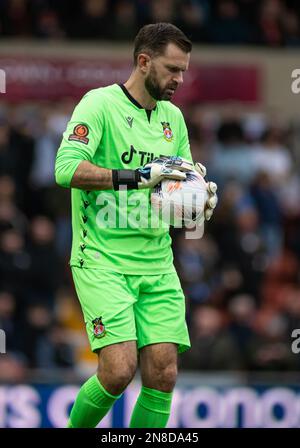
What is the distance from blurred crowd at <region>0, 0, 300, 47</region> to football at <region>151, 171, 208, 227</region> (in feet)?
29.1

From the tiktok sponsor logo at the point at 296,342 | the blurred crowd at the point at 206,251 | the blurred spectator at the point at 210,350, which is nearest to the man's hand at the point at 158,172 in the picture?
the blurred crowd at the point at 206,251

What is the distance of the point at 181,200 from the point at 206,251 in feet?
24.2

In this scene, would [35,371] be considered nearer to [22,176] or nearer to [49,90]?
[22,176]

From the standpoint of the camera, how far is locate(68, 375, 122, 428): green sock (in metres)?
7.35

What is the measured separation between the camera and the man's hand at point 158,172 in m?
7.17

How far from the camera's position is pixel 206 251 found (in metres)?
14.6

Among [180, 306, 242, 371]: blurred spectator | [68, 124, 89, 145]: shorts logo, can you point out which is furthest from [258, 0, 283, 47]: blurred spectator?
[68, 124, 89, 145]: shorts logo

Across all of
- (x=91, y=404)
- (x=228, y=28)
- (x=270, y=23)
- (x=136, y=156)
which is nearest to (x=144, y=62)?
(x=136, y=156)

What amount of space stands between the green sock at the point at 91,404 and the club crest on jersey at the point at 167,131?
155 cm

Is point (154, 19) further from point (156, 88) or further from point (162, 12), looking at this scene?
point (156, 88)

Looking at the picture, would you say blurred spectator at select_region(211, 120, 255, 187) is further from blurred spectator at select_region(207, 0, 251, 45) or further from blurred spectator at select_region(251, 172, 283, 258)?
blurred spectator at select_region(207, 0, 251, 45)

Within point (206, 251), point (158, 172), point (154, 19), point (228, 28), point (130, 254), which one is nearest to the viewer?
point (158, 172)

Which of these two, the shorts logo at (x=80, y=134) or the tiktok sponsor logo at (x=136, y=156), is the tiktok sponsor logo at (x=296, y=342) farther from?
the shorts logo at (x=80, y=134)
